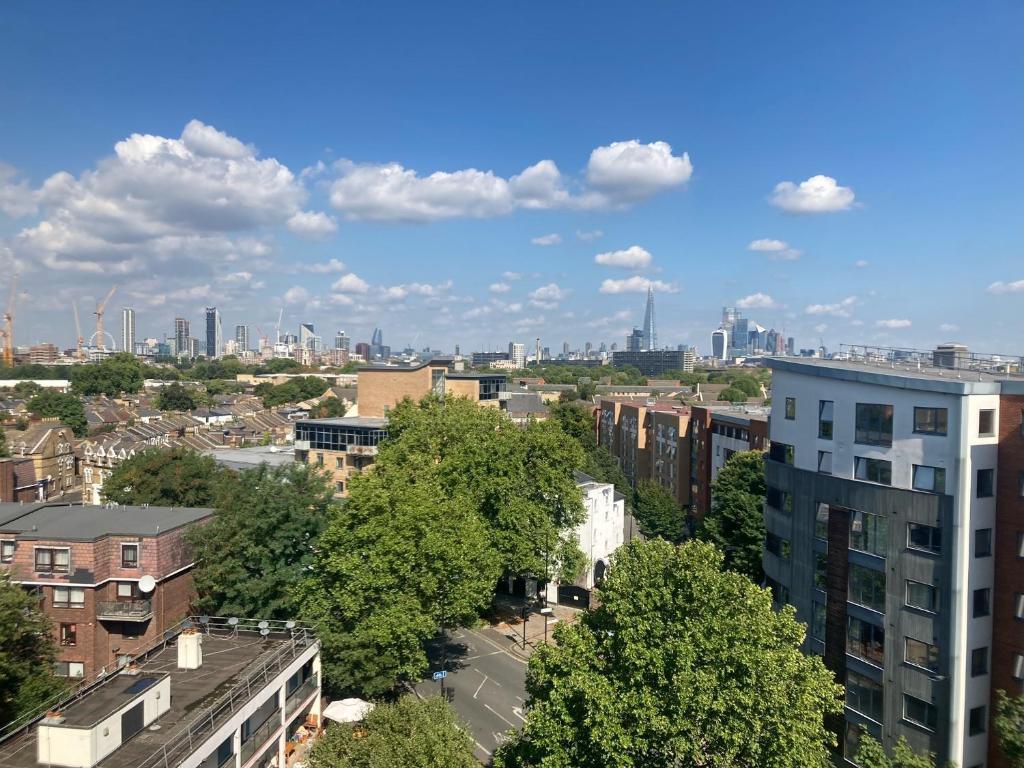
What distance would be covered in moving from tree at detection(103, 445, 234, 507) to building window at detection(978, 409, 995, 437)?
137 ft

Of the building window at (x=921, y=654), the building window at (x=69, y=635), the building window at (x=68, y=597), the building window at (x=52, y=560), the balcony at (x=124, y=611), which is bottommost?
the building window at (x=69, y=635)

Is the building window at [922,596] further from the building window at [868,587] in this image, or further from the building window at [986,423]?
the building window at [986,423]

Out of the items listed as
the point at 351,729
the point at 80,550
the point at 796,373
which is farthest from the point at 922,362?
the point at 80,550

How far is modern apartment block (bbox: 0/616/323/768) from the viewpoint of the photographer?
18.5 meters

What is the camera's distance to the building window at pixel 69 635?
31.0m

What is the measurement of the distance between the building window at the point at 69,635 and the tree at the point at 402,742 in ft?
56.0

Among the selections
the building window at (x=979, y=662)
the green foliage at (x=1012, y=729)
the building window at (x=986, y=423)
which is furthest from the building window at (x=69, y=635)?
the building window at (x=986, y=423)

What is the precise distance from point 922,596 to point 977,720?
4.57 m

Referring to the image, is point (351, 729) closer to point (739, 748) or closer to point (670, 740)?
point (670, 740)

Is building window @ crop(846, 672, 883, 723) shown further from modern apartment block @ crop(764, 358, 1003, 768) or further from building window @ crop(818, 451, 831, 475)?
building window @ crop(818, 451, 831, 475)

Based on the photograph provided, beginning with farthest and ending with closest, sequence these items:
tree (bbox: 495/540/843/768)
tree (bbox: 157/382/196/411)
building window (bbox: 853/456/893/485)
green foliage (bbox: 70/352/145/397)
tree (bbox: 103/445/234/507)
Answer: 1. green foliage (bbox: 70/352/145/397)
2. tree (bbox: 157/382/196/411)
3. tree (bbox: 103/445/234/507)
4. building window (bbox: 853/456/893/485)
5. tree (bbox: 495/540/843/768)

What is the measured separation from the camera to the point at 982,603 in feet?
77.7

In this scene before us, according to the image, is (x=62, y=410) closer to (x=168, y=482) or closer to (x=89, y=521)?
(x=168, y=482)

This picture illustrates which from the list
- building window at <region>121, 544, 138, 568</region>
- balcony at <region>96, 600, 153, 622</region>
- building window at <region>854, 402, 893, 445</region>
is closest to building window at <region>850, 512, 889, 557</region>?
building window at <region>854, 402, 893, 445</region>
